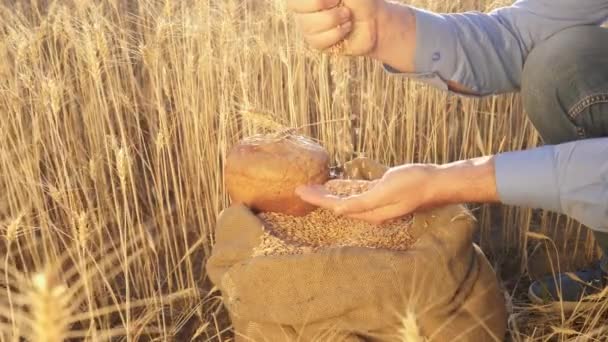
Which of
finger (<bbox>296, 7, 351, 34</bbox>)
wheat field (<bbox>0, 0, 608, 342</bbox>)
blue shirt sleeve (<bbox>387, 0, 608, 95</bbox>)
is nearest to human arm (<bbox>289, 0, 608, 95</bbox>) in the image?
blue shirt sleeve (<bbox>387, 0, 608, 95</bbox>)

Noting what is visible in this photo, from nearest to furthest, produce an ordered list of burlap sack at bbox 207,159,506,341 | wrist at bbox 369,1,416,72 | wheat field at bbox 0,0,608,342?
burlap sack at bbox 207,159,506,341 < wrist at bbox 369,1,416,72 < wheat field at bbox 0,0,608,342

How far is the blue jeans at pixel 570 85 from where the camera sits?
1320mm

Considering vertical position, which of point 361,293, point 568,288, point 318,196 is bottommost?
point 568,288

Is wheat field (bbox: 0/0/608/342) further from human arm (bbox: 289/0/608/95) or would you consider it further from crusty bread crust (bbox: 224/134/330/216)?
human arm (bbox: 289/0/608/95)

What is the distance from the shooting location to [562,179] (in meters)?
1.18

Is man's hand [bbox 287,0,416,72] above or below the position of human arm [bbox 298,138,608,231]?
above

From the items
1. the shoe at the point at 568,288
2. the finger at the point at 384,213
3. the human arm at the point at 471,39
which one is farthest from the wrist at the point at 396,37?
the shoe at the point at 568,288

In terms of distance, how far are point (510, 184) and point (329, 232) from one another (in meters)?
0.32

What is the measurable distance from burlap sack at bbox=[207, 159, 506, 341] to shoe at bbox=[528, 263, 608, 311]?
32cm

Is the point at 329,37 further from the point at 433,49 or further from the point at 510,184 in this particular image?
the point at 510,184

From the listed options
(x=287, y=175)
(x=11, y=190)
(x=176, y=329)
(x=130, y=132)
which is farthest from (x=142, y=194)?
(x=287, y=175)

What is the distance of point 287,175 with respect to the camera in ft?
4.27

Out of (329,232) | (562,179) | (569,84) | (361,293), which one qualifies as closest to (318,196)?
(329,232)

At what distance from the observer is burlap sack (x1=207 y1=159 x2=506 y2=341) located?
116 centimetres
